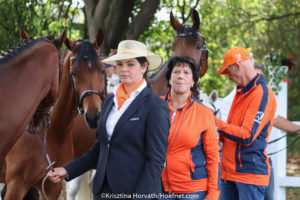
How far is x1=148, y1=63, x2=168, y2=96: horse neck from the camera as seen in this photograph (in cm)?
495

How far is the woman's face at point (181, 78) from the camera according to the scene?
10.3 feet

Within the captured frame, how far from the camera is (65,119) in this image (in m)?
4.29

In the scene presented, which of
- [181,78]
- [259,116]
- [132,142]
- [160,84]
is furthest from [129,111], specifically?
[160,84]

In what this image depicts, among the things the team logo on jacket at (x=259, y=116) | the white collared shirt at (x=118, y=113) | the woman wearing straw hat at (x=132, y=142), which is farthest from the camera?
the team logo on jacket at (x=259, y=116)

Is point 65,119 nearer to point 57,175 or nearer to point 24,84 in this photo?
point 24,84

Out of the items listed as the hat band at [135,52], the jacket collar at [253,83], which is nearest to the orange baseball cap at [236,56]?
the jacket collar at [253,83]

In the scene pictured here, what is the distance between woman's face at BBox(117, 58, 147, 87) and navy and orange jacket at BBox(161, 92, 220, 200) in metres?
0.66

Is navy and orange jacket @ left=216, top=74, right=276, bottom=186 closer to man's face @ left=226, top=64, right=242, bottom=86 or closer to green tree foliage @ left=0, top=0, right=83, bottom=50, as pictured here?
man's face @ left=226, top=64, right=242, bottom=86

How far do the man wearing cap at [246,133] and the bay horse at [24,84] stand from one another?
5.18 feet

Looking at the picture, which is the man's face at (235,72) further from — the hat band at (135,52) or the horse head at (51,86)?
the horse head at (51,86)

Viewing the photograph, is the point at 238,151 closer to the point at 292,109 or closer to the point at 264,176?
the point at 264,176

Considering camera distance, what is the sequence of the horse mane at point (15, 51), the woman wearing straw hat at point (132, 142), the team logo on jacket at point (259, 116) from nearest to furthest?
the woman wearing straw hat at point (132, 142) → the horse mane at point (15, 51) → the team logo on jacket at point (259, 116)

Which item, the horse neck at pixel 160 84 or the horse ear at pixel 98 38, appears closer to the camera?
the horse ear at pixel 98 38

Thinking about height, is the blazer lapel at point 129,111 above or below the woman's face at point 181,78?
below
